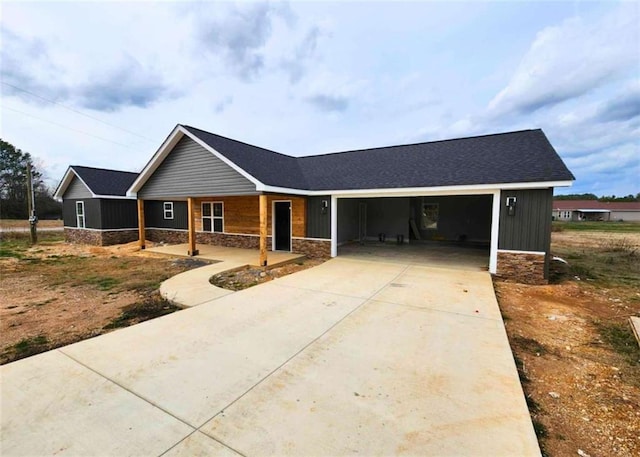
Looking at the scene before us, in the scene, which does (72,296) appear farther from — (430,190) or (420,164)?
(420,164)

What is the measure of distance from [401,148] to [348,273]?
23.6 ft

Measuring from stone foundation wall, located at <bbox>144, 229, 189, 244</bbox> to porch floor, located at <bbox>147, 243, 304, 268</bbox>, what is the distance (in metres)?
2.47

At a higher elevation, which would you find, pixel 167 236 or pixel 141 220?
pixel 141 220

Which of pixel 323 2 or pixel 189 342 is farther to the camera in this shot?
pixel 323 2

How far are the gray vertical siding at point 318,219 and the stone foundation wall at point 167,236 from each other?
26.5 feet

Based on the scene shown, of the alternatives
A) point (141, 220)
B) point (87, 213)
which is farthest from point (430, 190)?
point (87, 213)

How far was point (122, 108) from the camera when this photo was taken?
60.9 feet

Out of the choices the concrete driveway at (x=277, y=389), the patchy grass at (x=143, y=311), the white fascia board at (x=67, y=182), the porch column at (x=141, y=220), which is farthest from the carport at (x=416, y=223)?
the white fascia board at (x=67, y=182)

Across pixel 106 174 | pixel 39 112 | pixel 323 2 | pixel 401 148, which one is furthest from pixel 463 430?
pixel 39 112

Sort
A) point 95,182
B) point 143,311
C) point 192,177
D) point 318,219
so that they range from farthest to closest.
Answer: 1. point 95,182
2. point 318,219
3. point 192,177
4. point 143,311

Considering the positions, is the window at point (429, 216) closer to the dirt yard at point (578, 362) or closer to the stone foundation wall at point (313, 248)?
the stone foundation wall at point (313, 248)

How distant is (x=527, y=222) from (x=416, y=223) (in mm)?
8373

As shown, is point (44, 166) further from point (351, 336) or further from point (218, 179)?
point (351, 336)

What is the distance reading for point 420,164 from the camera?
10.5m
